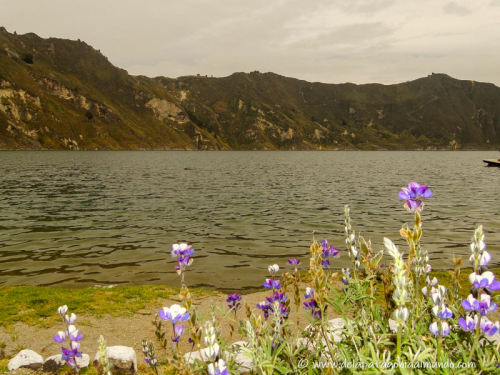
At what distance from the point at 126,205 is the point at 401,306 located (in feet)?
97.2

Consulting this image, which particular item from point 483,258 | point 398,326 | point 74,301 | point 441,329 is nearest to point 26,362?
point 74,301

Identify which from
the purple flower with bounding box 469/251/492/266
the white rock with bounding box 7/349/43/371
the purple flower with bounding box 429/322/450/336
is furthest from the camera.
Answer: the white rock with bounding box 7/349/43/371

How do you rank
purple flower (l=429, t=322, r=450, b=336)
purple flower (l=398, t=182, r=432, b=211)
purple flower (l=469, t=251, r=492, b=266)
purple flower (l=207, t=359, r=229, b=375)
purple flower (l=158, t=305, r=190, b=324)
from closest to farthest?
purple flower (l=207, t=359, r=229, b=375) → purple flower (l=469, t=251, r=492, b=266) → purple flower (l=429, t=322, r=450, b=336) → purple flower (l=158, t=305, r=190, b=324) → purple flower (l=398, t=182, r=432, b=211)

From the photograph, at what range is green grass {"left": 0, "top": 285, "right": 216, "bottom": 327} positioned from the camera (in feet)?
29.9

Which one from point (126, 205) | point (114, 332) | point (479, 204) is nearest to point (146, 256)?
point (114, 332)

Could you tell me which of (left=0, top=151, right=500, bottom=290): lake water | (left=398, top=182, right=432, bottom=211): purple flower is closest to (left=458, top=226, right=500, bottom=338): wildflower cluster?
(left=398, top=182, right=432, bottom=211): purple flower

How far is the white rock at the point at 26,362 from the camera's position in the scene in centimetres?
593

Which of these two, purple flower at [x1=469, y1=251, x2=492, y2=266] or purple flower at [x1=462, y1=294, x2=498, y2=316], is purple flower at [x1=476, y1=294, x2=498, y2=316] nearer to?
purple flower at [x1=462, y1=294, x2=498, y2=316]

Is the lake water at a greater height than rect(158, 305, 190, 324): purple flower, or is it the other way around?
rect(158, 305, 190, 324): purple flower

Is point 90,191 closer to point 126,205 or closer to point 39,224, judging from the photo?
point 126,205

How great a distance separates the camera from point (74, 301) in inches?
393

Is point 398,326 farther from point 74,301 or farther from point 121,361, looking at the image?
point 74,301

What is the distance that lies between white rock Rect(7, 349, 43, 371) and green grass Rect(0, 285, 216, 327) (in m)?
2.74

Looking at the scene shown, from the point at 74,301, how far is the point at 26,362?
164 inches
